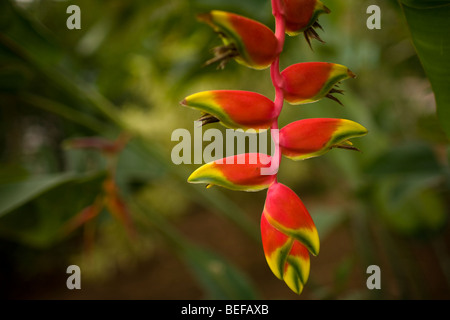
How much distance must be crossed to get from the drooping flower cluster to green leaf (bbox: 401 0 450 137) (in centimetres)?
10

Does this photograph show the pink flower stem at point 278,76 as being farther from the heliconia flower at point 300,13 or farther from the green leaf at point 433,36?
the green leaf at point 433,36

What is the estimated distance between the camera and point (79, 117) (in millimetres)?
641

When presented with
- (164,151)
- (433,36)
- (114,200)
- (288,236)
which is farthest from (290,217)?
(164,151)

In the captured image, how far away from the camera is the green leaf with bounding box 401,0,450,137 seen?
0.73ft

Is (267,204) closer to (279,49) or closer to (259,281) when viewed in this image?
(279,49)

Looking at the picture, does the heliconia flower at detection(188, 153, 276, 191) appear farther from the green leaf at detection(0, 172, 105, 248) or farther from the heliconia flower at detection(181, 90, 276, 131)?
the green leaf at detection(0, 172, 105, 248)

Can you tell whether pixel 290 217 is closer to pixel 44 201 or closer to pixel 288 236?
pixel 288 236

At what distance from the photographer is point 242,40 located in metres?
0.15

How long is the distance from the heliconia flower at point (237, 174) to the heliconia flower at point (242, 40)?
5 centimetres

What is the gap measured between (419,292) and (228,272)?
1.51 feet

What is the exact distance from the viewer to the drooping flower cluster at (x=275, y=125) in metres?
0.16

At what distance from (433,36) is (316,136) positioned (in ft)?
0.44
